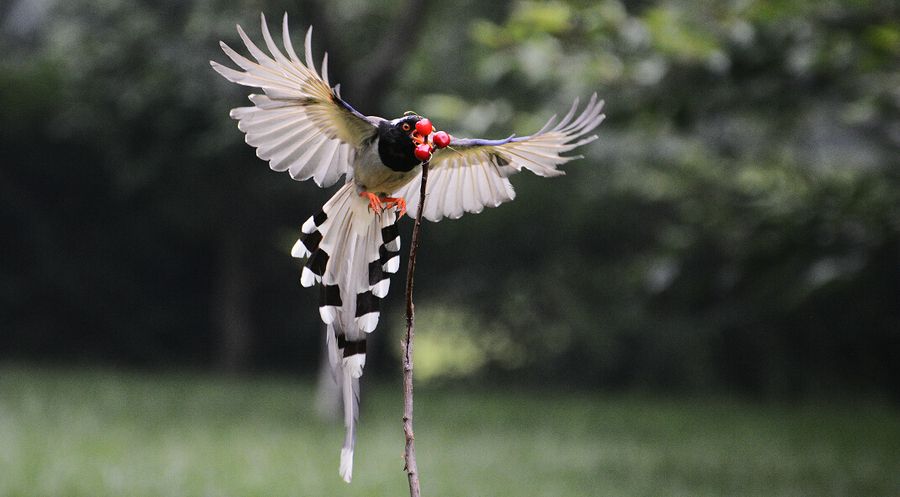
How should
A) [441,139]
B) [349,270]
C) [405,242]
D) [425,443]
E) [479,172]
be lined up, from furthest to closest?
[405,242] → [425,443] → [479,172] → [349,270] → [441,139]

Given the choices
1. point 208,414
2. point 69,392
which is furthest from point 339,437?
point 69,392

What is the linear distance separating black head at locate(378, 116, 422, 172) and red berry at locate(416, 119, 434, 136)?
0.02m

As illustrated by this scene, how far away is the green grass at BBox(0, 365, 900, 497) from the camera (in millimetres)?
3820

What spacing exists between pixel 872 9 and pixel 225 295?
6.59m

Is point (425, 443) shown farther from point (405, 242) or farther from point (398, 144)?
point (398, 144)

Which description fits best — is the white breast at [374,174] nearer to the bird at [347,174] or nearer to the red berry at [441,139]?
the bird at [347,174]

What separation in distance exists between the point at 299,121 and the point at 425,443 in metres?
4.46

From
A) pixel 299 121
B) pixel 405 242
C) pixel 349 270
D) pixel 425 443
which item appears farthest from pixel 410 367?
pixel 405 242

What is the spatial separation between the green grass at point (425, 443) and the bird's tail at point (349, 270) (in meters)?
2.97

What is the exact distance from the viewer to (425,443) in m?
5.02

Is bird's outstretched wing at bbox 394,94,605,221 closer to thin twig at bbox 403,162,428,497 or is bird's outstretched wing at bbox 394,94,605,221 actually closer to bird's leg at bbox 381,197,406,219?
bird's leg at bbox 381,197,406,219

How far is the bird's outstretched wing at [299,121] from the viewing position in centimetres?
70

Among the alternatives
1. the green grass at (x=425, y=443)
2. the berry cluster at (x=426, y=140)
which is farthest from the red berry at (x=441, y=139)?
the green grass at (x=425, y=443)

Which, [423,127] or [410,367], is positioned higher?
[423,127]
